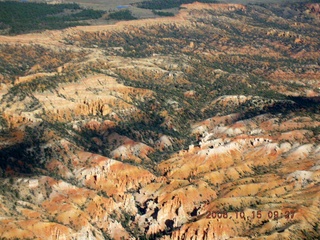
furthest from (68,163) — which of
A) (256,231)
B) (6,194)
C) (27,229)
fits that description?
(256,231)

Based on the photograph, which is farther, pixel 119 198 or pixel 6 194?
pixel 119 198

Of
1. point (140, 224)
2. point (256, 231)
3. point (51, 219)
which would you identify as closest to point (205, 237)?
point (256, 231)

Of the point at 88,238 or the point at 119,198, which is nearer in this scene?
the point at 88,238

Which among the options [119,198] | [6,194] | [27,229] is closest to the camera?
Result: [27,229]

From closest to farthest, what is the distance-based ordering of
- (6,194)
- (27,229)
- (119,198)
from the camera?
(27,229)
(6,194)
(119,198)

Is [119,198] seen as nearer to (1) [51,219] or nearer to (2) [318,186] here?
(1) [51,219]

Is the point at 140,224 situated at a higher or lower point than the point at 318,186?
lower

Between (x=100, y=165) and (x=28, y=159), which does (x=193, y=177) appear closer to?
(x=100, y=165)

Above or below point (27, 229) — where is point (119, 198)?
below

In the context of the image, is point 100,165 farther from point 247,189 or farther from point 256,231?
point 256,231
